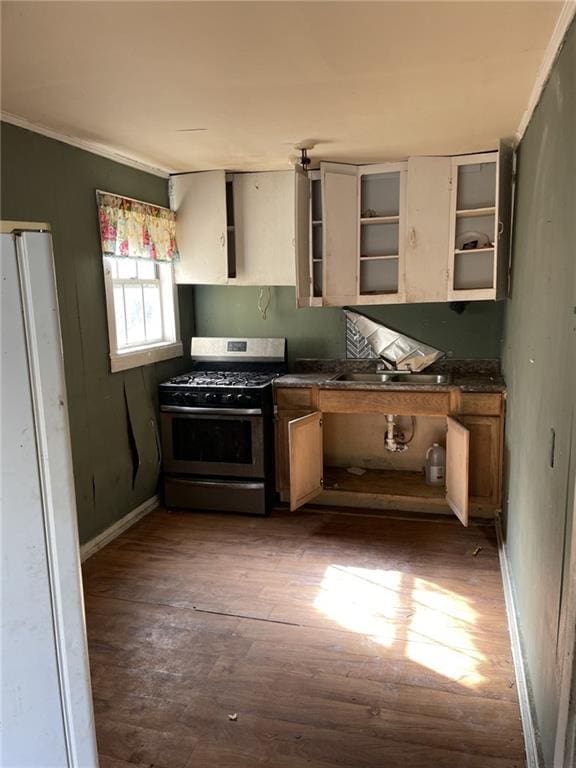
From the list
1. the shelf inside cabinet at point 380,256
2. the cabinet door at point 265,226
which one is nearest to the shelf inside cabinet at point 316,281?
the cabinet door at point 265,226

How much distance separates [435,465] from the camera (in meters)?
3.88

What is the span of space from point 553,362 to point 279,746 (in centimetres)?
154

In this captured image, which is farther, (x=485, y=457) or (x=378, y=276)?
(x=378, y=276)

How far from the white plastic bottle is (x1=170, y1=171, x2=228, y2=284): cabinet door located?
6.19ft

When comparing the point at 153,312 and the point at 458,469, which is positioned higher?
the point at 153,312

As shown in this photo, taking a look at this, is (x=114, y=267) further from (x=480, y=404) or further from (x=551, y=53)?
(x=551, y=53)

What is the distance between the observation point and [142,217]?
3.56 meters

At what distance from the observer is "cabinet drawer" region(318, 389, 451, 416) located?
352cm

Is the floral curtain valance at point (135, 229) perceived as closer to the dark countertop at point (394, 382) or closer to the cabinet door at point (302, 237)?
the cabinet door at point (302, 237)

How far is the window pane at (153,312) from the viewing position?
3967 millimetres

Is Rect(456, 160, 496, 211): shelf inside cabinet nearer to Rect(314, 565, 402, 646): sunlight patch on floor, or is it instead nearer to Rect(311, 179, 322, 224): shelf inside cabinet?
Rect(311, 179, 322, 224): shelf inside cabinet

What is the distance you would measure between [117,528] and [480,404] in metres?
2.37

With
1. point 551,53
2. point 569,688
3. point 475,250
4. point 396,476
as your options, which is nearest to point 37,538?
point 569,688

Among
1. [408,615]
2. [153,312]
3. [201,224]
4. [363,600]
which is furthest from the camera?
[153,312]
